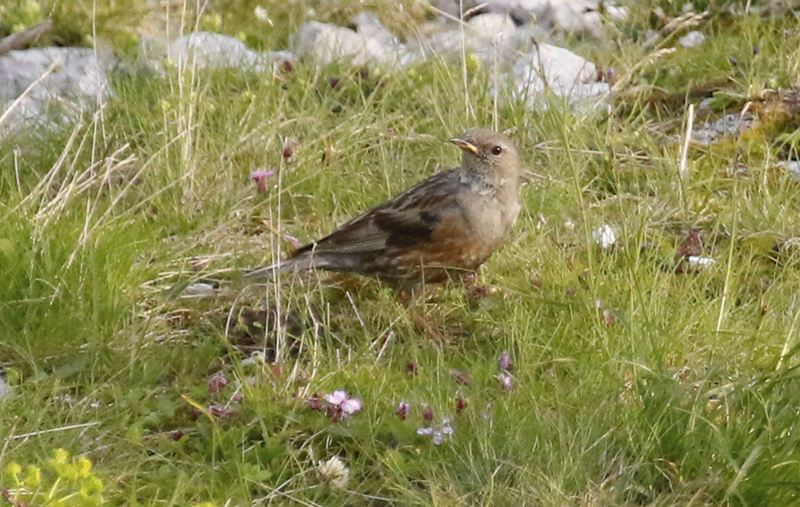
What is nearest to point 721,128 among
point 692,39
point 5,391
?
point 692,39

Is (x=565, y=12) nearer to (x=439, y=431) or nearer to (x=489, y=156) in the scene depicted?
(x=489, y=156)

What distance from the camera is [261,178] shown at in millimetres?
5555

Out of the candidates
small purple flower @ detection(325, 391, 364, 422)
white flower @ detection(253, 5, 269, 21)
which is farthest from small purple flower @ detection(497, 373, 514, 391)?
white flower @ detection(253, 5, 269, 21)

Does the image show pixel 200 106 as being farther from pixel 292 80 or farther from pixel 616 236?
pixel 616 236

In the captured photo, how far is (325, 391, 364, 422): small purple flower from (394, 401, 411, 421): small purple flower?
0.14 meters

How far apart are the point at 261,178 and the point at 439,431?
222cm

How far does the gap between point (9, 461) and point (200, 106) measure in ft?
9.37

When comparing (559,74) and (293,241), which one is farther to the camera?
(559,74)

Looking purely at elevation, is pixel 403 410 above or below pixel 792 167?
above

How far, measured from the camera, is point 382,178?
590 centimetres

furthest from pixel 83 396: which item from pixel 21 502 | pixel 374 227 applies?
pixel 374 227

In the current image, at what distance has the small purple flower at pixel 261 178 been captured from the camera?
18.0ft

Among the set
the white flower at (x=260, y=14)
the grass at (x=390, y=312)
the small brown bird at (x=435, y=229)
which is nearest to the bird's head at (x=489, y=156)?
the small brown bird at (x=435, y=229)

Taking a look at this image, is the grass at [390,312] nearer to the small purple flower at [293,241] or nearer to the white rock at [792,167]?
the small purple flower at [293,241]
